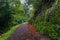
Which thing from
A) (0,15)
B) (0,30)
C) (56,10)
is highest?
(56,10)

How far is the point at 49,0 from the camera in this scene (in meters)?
15.8

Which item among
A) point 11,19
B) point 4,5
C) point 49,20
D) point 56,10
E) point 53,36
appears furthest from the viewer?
point 11,19

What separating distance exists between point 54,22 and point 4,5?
44.4ft

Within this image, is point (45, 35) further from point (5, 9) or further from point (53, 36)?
point (5, 9)

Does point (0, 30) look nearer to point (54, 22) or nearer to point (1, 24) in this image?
point (1, 24)

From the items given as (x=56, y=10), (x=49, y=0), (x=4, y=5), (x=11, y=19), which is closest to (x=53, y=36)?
(x=56, y=10)

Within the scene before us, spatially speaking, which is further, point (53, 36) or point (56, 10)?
point (56, 10)

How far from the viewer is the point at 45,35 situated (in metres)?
12.0

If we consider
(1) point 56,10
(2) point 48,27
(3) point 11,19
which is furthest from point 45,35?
(3) point 11,19

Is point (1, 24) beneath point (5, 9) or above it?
beneath

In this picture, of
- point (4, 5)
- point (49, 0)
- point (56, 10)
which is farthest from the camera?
point (4, 5)

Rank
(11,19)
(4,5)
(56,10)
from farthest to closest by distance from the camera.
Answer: (11,19)
(4,5)
(56,10)

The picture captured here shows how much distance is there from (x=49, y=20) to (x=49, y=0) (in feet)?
12.6

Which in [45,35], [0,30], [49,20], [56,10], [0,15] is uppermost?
[56,10]
